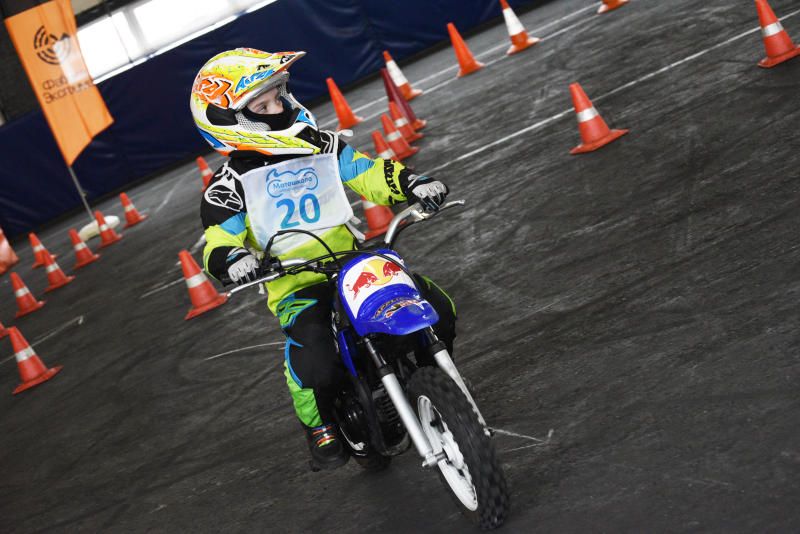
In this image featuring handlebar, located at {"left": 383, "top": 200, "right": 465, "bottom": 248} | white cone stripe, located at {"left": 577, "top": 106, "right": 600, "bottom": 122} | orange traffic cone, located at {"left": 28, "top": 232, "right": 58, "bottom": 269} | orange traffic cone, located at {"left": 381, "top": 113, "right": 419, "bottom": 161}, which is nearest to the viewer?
handlebar, located at {"left": 383, "top": 200, "right": 465, "bottom": 248}

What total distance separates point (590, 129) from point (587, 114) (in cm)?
15

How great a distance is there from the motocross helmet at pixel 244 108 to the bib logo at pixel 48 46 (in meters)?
13.8

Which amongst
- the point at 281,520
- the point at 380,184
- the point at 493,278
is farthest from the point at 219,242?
the point at 493,278

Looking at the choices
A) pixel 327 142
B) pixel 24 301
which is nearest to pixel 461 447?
pixel 327 142

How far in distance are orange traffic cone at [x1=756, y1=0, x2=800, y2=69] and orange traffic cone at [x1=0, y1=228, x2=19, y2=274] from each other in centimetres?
1602

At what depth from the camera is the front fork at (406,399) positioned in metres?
4.23

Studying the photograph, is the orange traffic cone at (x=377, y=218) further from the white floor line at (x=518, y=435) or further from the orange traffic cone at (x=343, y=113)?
the orange traffic cone at (x=343, y=113)

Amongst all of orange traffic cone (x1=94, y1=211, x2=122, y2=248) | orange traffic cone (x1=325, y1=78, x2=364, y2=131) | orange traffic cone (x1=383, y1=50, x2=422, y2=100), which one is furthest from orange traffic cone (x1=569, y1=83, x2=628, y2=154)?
orange traffic cone (x1=94, y1=211, x2=122, y2=248)

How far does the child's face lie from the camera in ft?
16.2

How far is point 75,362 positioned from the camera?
10797 mm

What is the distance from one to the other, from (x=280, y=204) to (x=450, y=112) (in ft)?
32.5

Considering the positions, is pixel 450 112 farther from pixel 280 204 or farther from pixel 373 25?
pixel 280 204

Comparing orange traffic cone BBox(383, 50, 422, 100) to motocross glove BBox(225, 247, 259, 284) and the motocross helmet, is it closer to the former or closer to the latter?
the motocross helmet

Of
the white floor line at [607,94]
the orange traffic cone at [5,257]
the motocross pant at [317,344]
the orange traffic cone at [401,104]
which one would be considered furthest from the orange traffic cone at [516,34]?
the motocross pant at [317,344]
